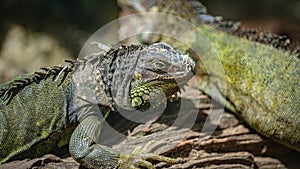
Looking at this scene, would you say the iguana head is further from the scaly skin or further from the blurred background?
the blurred background

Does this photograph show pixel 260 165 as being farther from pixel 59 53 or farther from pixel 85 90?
pixel 59 53

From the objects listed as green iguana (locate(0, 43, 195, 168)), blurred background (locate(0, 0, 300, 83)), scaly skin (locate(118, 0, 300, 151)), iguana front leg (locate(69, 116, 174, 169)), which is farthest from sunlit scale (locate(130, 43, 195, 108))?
blurred background (locate(0, 0, 300, 83))

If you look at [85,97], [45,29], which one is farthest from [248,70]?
[45,29]

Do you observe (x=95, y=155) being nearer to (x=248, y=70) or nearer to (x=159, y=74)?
(x=159, y=74)

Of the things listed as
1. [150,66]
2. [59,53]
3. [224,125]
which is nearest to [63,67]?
[150,66]

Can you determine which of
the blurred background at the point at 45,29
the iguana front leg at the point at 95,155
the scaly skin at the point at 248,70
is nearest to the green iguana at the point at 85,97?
the iguana front leg at the point at 95,155

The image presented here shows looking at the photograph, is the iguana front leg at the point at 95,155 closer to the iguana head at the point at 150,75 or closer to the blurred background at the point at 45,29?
the iguana head at the point at 150,75
